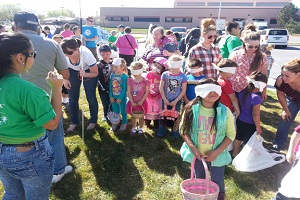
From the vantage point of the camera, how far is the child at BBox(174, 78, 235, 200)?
2.38m

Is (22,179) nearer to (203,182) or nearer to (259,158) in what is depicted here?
(203,182)

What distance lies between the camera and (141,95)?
14.5ft

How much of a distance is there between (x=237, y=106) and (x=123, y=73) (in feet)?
6.57

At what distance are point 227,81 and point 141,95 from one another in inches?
59.8

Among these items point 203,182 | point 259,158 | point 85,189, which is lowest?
point 85,189

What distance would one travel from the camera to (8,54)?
63.3 inches

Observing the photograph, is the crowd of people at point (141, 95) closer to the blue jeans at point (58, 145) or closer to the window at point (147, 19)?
the blue jeans at point (58, 145)

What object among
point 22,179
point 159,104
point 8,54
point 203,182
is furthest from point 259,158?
point 8,54

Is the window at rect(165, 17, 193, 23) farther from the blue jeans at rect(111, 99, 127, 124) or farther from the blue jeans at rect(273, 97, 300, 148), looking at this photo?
the blue jeans at rect(273, 97, 300, 148)

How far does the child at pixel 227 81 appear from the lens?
3445 mm

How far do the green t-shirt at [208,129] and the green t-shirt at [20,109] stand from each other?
1375 mm

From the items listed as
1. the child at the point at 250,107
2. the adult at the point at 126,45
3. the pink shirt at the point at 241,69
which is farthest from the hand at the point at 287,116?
the adult at the point at 126,45

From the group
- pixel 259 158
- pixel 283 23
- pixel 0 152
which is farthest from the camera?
pixel 283 23

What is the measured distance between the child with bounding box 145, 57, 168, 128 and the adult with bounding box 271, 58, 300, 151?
1845mm
